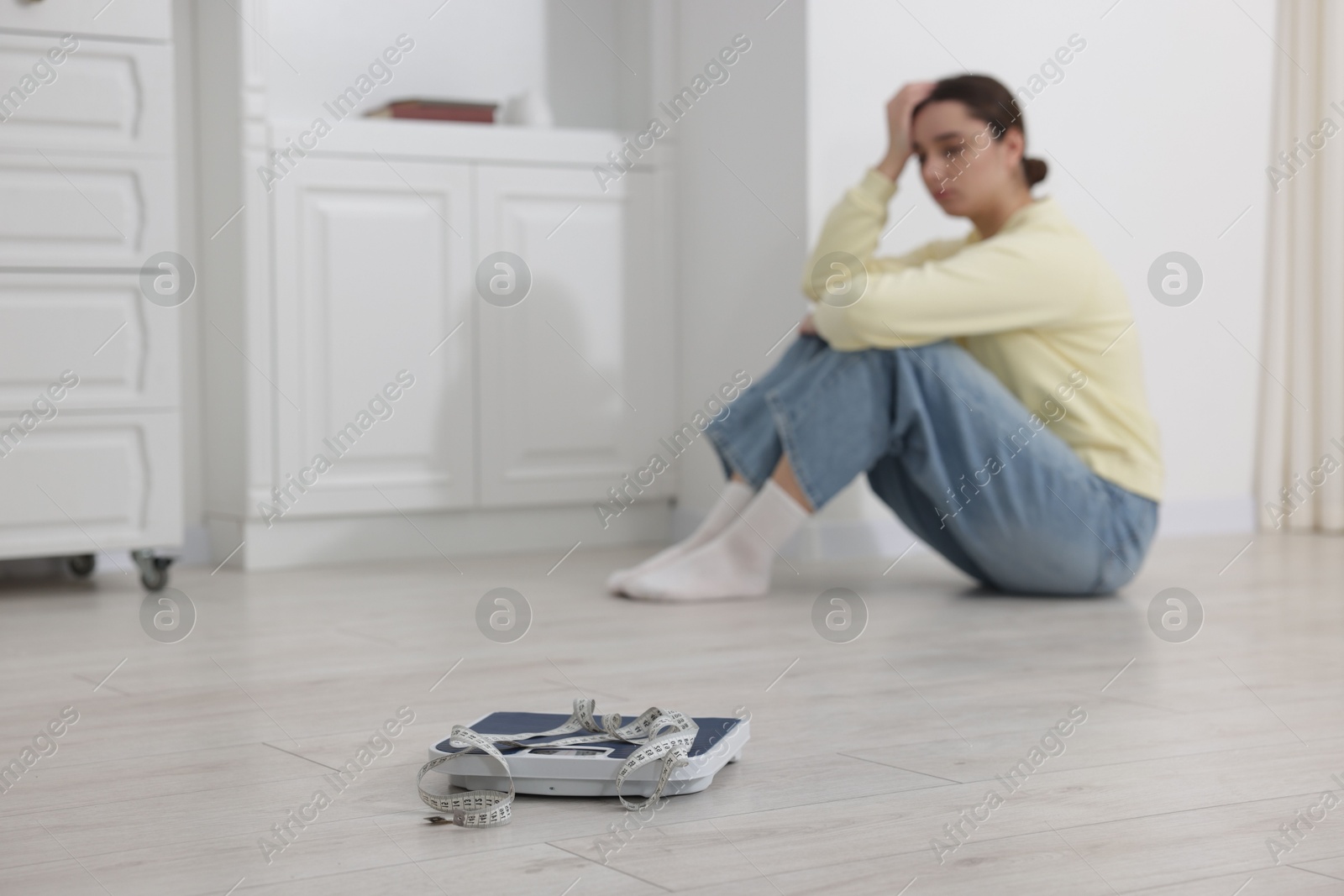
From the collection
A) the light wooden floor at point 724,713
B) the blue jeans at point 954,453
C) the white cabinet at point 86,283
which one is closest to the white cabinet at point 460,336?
the white cabinet at point 86,283

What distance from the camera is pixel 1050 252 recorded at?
7.07 feet

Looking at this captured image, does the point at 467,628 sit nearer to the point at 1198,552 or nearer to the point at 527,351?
the point at 527,351

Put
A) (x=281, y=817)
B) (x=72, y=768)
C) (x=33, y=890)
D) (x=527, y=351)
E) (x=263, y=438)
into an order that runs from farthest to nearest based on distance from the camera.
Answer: (x=527, y=351) → (x=263, y=438) → (x=72, y=768) → (x=281, y=817) → (x=33, y=890)

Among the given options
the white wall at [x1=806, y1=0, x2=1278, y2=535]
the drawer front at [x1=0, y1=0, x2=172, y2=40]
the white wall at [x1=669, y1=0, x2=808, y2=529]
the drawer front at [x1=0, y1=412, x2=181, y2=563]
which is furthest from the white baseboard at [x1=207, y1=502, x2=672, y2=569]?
the drawer front at [x1=0, y1=0, x2=172, y2=40]

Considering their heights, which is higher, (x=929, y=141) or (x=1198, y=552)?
(x=929, y=141)

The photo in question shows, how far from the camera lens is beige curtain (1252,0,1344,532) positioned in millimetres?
3215

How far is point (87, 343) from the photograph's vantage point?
2219 millimetres

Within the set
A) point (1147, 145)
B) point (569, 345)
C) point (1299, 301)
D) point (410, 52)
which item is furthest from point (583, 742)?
point (1299, 301)

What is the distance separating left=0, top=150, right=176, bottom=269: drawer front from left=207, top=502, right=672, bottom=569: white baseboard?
0.63 m

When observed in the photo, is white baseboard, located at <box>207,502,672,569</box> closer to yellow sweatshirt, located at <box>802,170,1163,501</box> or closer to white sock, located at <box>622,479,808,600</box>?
white sock, located at <box>622,479,808,600</box>

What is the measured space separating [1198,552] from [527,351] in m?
1.36

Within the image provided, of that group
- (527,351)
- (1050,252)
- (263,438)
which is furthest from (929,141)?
(263,438)

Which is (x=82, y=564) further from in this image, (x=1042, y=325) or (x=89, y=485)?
(x=1042, y=325)

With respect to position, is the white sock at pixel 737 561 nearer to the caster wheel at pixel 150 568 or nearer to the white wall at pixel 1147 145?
the white wall at pixel 1147 145
